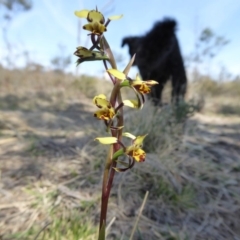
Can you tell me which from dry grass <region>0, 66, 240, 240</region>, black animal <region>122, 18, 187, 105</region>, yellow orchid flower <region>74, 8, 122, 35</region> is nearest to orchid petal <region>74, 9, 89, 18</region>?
yellow orchid flower <region>74, 8, 122, 35</region>

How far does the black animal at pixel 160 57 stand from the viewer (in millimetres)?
3832

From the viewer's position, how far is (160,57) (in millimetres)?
3926

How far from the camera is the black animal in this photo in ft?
12.6

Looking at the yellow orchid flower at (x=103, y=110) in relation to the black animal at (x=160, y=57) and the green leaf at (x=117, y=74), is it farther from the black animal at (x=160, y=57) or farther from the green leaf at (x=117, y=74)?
the black animal at (x=160, y=57)

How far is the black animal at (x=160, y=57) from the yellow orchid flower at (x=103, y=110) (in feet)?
10.4

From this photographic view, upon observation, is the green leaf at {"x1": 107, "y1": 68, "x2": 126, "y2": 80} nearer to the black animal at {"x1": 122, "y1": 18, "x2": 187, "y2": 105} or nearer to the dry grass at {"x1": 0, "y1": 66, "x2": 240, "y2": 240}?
the dry grass at {"x1": 0, "y1": 66, "x2": 240, "y2": 240}

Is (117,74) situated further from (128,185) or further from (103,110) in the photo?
(128,185)

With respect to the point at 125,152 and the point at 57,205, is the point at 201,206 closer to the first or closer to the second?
the point at 57,205

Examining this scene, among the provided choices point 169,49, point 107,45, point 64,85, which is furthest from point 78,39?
point 107,45

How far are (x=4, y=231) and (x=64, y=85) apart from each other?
6759mm

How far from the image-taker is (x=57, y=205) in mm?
1455

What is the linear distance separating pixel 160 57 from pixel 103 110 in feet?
11.6

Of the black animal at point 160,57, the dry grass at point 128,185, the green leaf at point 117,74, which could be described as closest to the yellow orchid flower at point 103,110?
the green leaf at point 117,74

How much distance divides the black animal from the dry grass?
1125 mm
